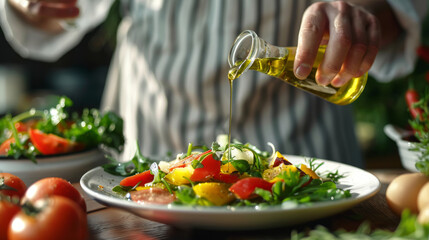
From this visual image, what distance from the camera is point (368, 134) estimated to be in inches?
126

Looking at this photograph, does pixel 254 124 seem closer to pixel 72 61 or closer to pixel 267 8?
pixel 267 8

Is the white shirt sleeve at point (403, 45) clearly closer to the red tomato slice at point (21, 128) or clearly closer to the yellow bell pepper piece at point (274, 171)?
the yellow bell pepper piece at point (274, 171)

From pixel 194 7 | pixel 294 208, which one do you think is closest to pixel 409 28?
pixel 194 7

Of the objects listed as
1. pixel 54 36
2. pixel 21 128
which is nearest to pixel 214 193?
pixel 21 128

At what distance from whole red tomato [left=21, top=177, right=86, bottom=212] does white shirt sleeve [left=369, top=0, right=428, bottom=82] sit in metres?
1.31

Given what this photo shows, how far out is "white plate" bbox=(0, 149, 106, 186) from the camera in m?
1.22

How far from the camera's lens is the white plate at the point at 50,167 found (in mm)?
1224

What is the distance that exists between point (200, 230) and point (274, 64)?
0.47 m

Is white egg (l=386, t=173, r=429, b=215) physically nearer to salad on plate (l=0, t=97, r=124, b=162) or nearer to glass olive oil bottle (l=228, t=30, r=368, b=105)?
glass olive oil bottle (l=228, t=30, r=368, b=105)

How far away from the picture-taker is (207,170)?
945mm

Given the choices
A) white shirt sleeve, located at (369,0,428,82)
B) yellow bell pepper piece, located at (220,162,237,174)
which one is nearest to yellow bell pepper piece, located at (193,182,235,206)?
yellow bell pepper piece, located at (220,162,237,174)

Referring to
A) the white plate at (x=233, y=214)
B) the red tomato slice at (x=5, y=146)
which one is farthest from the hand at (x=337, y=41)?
the red tomato slice at (x=5, y=146)

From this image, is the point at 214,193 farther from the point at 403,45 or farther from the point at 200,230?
the point at 403,45

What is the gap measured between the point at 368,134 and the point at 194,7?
1.86m
